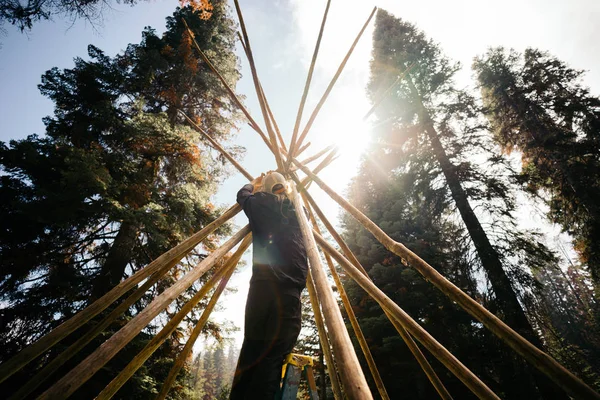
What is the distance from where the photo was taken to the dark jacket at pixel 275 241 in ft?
6.95

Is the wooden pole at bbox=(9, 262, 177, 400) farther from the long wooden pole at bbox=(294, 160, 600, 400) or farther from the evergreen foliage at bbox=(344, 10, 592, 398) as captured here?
the evergreen foliage at bbox=(344, 10, 592, 398)

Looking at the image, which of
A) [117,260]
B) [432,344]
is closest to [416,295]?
[432,344]

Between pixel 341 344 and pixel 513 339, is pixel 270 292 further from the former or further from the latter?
pixel 513 339

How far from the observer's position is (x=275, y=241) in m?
2.36

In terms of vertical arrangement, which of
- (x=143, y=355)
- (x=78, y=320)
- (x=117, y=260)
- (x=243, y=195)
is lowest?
(x=143, y=355)

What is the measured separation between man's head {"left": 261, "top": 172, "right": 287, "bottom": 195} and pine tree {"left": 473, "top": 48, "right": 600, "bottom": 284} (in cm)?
932

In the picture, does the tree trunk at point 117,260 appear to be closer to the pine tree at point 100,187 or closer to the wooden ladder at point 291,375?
the pine tree at point 100,187

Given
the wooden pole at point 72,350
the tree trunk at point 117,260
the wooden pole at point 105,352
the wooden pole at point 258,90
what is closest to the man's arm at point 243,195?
the wooden pole at point 258,90

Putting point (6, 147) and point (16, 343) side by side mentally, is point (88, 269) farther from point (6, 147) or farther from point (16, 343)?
point (6, 147)

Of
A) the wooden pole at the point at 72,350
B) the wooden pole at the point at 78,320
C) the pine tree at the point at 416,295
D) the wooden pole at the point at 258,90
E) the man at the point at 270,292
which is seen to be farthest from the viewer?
the pine tree at the point at 416,295

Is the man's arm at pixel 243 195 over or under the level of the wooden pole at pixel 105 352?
over

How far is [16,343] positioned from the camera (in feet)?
14.9

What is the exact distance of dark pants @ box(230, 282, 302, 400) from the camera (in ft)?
5.47

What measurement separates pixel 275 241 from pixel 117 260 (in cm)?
562
